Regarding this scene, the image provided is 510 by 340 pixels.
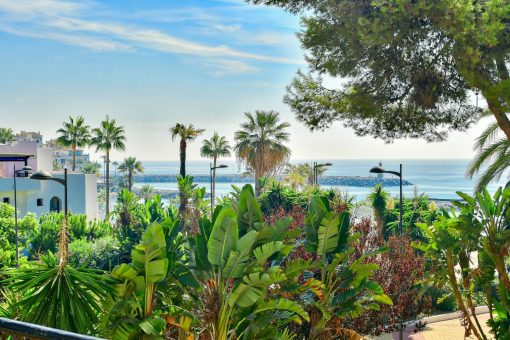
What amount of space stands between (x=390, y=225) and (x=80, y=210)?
80.6ft

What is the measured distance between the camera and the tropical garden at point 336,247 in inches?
367

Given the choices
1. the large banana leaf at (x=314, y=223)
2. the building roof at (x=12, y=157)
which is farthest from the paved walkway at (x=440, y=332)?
the building roof at (x=12, y=157)

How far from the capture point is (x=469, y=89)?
14484mm

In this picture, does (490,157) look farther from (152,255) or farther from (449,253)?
(152,255)

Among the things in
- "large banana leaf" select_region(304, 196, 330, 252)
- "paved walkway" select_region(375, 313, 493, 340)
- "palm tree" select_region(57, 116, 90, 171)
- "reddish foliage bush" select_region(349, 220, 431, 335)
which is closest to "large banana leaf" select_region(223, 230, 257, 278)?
"large banana leaf" select_region(304, 196, 330, 252)

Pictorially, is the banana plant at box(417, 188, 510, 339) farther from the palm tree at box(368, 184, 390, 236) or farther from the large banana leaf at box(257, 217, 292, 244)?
the palm tree at box(368, 184, 390, 236)

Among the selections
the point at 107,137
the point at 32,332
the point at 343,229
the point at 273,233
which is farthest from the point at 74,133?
the point at 32,332

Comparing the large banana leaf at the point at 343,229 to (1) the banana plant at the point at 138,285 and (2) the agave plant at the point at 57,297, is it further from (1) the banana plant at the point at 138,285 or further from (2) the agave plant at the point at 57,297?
(2) the agave plant at the point at 57,297

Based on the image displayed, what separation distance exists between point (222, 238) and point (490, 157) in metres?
14.0

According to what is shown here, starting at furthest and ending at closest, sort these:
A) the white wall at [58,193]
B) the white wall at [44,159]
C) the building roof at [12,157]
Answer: the white wall at [44,159]
the white wall at [58,193]
the building roof at [12,157]

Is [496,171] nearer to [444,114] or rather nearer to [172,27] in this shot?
[444,114]

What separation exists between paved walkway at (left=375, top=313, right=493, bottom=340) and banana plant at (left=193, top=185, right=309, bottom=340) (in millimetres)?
7076

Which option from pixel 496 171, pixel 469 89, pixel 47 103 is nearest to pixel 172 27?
pixel 496 171

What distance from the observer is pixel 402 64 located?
537 inches
